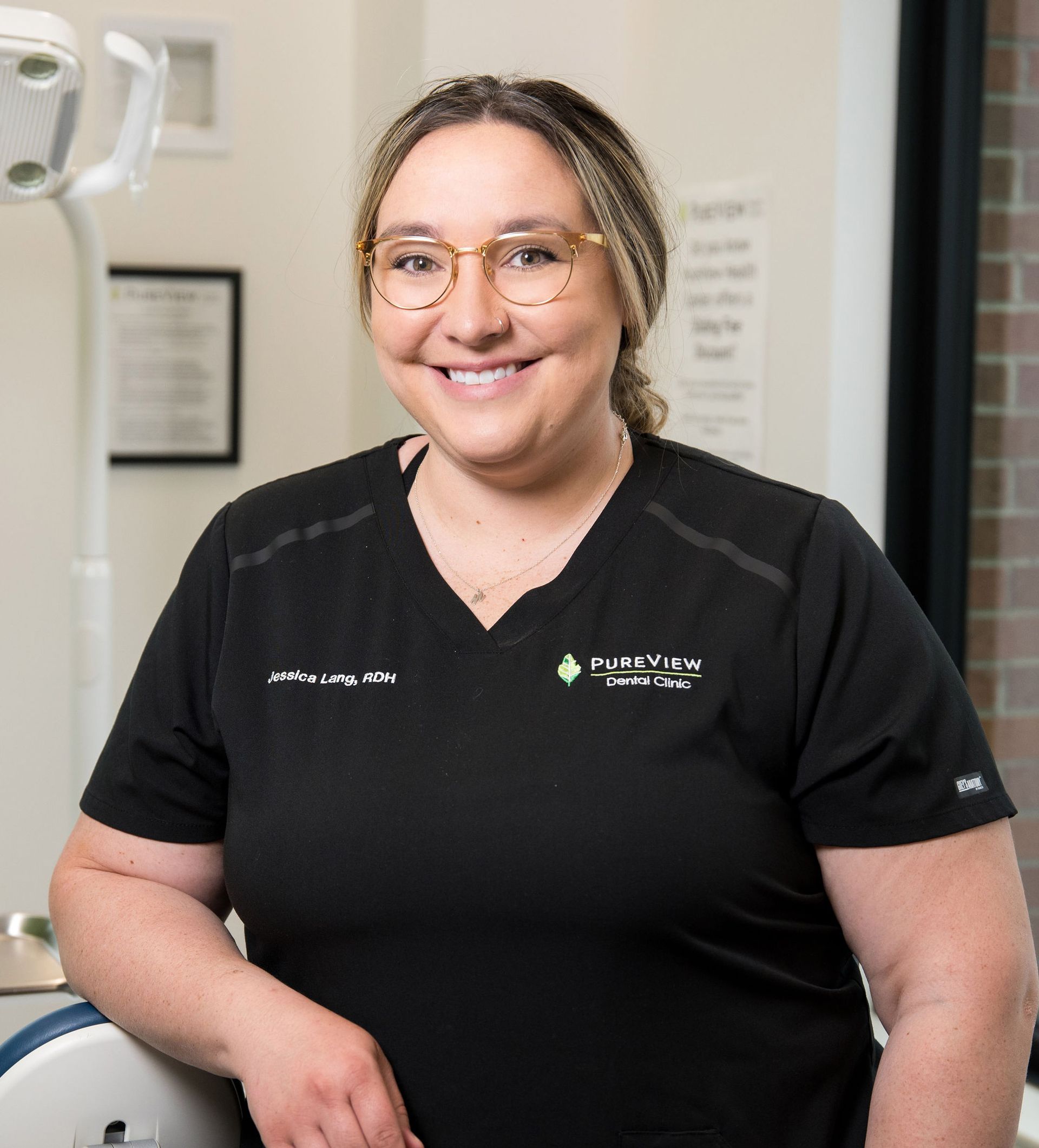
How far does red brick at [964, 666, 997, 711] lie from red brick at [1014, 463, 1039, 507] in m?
0.21

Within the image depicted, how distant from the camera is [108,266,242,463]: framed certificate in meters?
2.80

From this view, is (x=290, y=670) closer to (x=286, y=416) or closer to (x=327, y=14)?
(x=286, y=416)

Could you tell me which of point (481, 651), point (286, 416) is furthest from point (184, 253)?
point (481, 651)

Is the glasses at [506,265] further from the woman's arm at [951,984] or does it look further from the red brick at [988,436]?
the red brick at [988,436]

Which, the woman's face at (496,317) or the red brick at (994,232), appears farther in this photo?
the red brick at (994,232)

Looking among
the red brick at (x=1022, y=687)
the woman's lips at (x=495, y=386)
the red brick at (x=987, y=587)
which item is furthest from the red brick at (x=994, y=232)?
the woman's lips at (x=495, y=386)

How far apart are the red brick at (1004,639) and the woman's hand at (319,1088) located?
1.27m

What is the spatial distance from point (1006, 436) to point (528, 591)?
3.68ft

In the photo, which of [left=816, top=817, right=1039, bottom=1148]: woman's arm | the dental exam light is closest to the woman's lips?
[left=816, top=817, right=1039, bottom=1148]: woman's arm

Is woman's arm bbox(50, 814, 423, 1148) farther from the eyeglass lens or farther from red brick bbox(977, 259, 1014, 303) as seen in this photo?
red brick bbox(977, 259, 1014, 303)

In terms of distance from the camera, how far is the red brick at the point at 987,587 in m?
2.06

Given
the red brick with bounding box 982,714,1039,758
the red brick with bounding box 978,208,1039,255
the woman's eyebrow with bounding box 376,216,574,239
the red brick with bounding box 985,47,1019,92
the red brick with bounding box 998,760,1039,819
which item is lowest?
A: the red brick with bounding box 998,760,1039,819

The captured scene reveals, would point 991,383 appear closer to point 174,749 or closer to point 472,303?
point 472,303

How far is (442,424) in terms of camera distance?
1.20 meters
